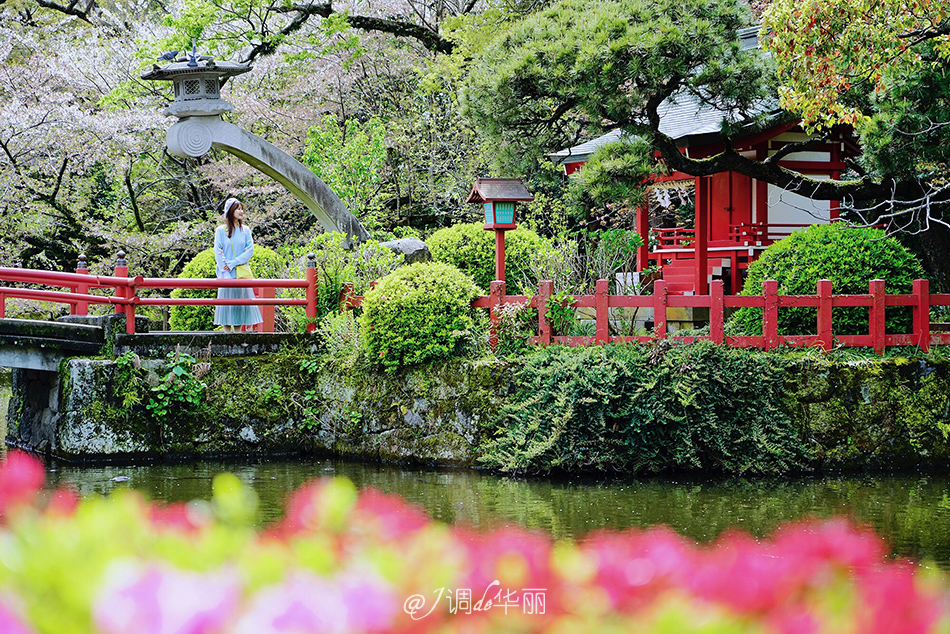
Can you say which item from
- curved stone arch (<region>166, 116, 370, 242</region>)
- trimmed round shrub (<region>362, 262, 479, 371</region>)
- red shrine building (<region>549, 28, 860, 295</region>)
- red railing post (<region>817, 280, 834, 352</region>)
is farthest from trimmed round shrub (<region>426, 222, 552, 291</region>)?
red railing post (<region>817, 280, 834, 352</region>)

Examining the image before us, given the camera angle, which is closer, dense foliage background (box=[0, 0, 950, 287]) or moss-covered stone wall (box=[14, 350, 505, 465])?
moss-covered stone wall (box=[14, 350, 505, 465])

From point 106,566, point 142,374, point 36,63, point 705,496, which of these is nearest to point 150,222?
point 36,63

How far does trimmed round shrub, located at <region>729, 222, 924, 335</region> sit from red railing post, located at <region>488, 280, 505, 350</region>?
2624 mm

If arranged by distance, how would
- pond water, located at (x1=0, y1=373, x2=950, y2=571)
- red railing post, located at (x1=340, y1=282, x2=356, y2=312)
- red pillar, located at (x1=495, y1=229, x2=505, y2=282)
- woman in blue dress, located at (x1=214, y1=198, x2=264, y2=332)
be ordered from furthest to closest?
red pillar, located at (x1=495, y1=229, x2=505, y2=282), red railing post, located at (x1=340, y1=282, x2=356, y2=312), woman in blue dress, located at (x1=214, y1=198, x2=264, y2=332), pond water, located at (x1=0, y1=373, x2=950, y2=571)

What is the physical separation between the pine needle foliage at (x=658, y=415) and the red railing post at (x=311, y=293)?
299 cm

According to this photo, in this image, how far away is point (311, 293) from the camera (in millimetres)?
11000

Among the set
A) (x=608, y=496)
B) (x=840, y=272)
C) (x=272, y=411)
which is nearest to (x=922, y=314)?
(x=840, y=272)

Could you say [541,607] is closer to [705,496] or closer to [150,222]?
[705,496]

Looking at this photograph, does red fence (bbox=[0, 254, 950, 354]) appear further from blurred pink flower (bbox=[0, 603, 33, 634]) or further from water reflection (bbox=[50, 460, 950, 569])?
blurred pink flower (bbox=[0, 603, 33, 634])

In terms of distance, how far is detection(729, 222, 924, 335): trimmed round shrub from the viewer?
392 inches

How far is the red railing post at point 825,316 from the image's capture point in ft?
31.1

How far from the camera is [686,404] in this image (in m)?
8.92

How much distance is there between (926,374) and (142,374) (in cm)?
834

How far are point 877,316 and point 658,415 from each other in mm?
2564
